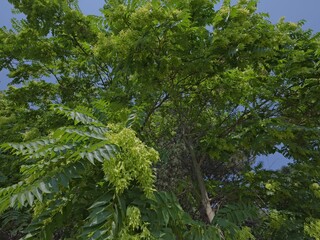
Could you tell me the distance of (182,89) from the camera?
221 inches

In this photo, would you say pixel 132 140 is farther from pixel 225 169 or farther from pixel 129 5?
pixel 225 169

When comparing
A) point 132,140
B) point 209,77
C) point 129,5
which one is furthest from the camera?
point 209,77

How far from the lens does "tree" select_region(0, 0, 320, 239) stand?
3.50 metres

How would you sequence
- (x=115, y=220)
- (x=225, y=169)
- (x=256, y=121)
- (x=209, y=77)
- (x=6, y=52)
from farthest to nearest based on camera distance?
(x=225, y=169), (x=6, y=52), (x=256, y=121), (x=209, y=77), (x=115, y=220)

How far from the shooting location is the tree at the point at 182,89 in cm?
350

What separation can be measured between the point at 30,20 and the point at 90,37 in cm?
126

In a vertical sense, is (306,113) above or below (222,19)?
below

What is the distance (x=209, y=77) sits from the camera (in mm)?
5066

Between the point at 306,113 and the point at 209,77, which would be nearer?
the point at 209,77

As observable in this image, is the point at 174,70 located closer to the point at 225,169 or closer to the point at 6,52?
the point at 6,52

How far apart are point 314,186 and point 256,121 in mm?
1580

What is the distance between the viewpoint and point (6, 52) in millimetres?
6711

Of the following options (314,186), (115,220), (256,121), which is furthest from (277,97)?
(115,220)

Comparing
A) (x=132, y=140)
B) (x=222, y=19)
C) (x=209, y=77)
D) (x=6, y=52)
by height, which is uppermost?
(x=6, y=52)
